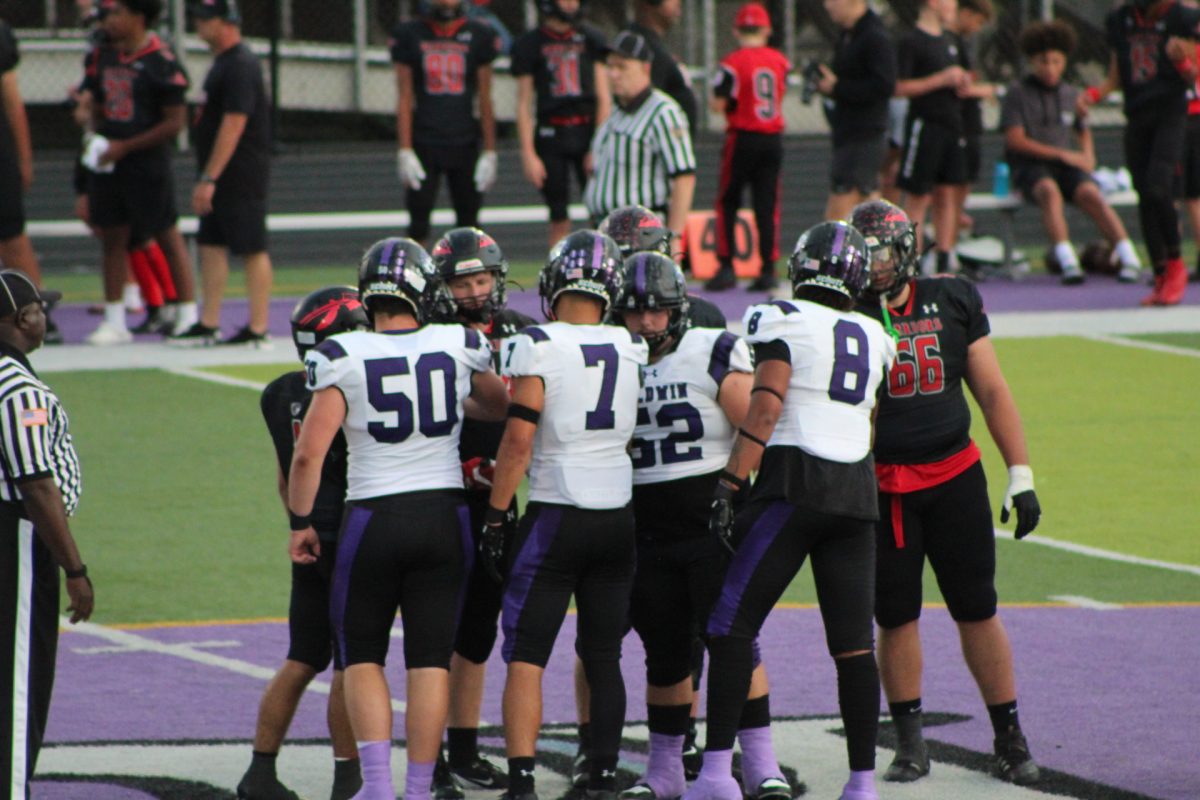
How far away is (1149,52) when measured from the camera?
1530 cm

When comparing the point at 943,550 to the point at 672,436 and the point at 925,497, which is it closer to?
the point at 925,497

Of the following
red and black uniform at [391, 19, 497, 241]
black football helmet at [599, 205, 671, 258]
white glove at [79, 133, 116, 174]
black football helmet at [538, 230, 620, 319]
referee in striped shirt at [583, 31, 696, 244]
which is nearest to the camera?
black football helmet at [538, 230, 620, 319]

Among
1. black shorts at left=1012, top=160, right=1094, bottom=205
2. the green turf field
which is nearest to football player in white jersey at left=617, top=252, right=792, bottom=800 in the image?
the green turf field

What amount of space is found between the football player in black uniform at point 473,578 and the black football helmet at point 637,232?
0.70m

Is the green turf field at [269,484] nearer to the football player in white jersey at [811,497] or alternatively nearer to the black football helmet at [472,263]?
the black football helmet at [472,263]

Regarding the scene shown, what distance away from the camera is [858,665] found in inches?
223

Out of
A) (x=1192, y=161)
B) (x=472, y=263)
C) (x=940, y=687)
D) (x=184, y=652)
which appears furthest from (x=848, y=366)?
(x=1192, y=161)

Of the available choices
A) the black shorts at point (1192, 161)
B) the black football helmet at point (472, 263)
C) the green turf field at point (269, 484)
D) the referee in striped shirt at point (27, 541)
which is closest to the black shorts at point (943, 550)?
the black football helmet at point (472, 263)

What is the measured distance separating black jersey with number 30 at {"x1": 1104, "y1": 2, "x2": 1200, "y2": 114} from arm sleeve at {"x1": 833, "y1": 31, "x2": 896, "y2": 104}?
1795mm

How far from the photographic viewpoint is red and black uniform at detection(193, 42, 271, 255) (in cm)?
1298

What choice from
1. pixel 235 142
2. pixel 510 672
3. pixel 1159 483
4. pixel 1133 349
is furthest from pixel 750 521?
pixel 1133 349

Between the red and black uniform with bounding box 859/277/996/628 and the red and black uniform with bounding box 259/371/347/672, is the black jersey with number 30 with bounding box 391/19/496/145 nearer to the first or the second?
the red and black uniform with bounding box 859/277/996/628

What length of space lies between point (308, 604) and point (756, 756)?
1.38 m

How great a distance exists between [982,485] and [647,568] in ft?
3.71
